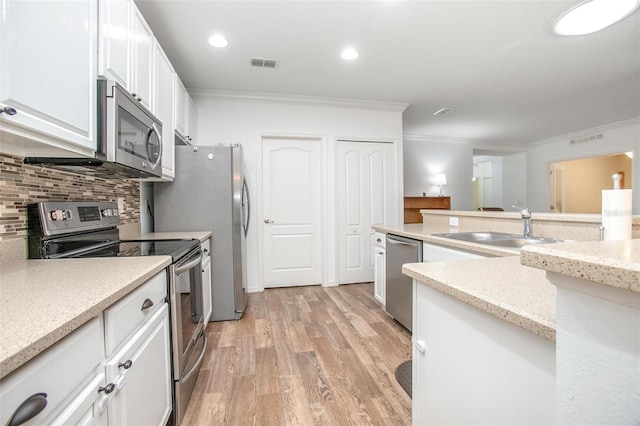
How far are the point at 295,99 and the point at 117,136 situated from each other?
2447 mm

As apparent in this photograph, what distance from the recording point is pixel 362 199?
375 cm

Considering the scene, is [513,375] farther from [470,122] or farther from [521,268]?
[470,122]

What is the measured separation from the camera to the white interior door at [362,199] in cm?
368

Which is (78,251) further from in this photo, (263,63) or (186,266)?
(263,63)

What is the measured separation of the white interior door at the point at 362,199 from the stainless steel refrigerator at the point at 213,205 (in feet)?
5.02

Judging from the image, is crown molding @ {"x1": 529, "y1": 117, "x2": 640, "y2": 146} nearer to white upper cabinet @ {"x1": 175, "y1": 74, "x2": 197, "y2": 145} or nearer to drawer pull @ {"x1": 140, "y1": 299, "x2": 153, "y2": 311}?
white upper cabinet @ {"x1": 175, "y1": 74, "x2": 197, "y2": 145}

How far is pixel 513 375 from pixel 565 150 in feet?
22.5

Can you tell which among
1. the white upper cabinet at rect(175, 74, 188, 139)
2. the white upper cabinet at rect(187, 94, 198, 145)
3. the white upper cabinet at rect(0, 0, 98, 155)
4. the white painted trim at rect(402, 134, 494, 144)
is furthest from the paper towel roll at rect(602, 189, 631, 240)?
the white painted trim at rect(402, 134, 494, 144)

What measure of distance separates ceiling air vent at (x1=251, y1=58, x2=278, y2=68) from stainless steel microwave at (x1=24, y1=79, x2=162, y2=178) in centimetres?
126

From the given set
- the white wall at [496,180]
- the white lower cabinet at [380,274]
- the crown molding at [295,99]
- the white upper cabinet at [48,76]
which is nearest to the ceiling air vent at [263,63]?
the crown molding at [295,99]

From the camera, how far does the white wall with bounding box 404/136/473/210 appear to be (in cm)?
542

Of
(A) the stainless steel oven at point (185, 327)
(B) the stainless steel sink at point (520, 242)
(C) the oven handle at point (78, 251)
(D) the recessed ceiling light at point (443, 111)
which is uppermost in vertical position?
(D) the recessed ceiling light at point (443, 111)

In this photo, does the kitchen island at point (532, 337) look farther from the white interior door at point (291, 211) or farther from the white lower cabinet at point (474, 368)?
the white interior door at point (291, 211)

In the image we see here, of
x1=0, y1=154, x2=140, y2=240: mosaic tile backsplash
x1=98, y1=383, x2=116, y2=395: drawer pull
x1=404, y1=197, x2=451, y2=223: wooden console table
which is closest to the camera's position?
x1=98, y1=383, x2=116, y2=395: drawer pull
